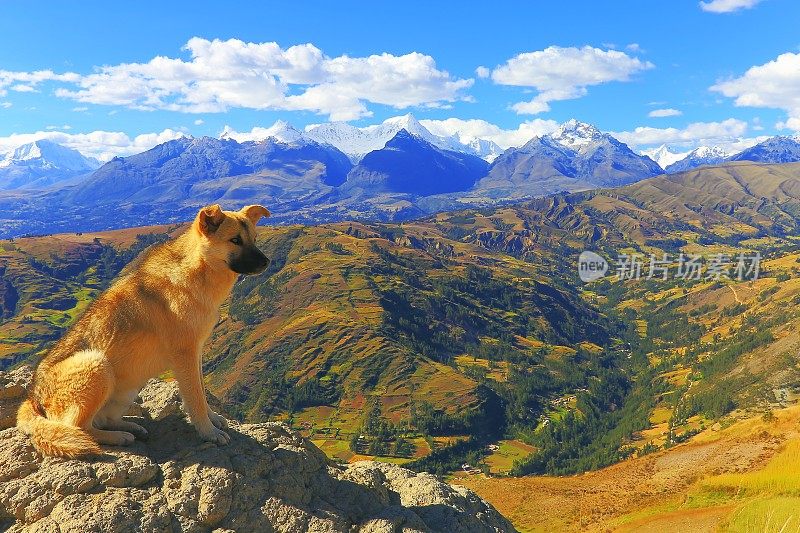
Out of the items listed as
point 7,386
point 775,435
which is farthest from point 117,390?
point 775,435

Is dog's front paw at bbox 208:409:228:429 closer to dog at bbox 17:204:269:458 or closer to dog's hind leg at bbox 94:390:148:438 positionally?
dog at bbox 17:204:269:458

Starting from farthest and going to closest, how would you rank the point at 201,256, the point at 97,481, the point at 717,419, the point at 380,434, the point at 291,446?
the point at 380,434, the point at 717,419, the point at 291,446, the point at 201,256, the point at 97,481

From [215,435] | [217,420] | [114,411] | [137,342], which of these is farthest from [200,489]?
[137,342]

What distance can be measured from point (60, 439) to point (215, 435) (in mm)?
2714

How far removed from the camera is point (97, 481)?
30.5 feet

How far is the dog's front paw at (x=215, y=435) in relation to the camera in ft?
34.7

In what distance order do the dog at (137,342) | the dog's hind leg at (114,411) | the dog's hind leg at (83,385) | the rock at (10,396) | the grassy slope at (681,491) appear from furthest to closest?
1. the grassy slope at (681,491)
2. the rock at (10,396)
3. the dog's hind leg at (114,411)
4. the dog at (137,342)
5. the dog's hind leg at (83,385)

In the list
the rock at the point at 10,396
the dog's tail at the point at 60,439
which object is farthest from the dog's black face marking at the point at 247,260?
the rock at the point at 10,396

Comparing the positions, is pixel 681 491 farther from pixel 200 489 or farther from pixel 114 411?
pixel 114 411

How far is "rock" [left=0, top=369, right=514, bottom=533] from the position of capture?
8.95 metres

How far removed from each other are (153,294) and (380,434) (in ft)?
605

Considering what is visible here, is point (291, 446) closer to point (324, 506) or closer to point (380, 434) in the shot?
point (324, 506)

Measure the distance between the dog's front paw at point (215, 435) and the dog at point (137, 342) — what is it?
0.27m

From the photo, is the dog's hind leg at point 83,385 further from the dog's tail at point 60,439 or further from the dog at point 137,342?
the dog's tail at point 60,439
